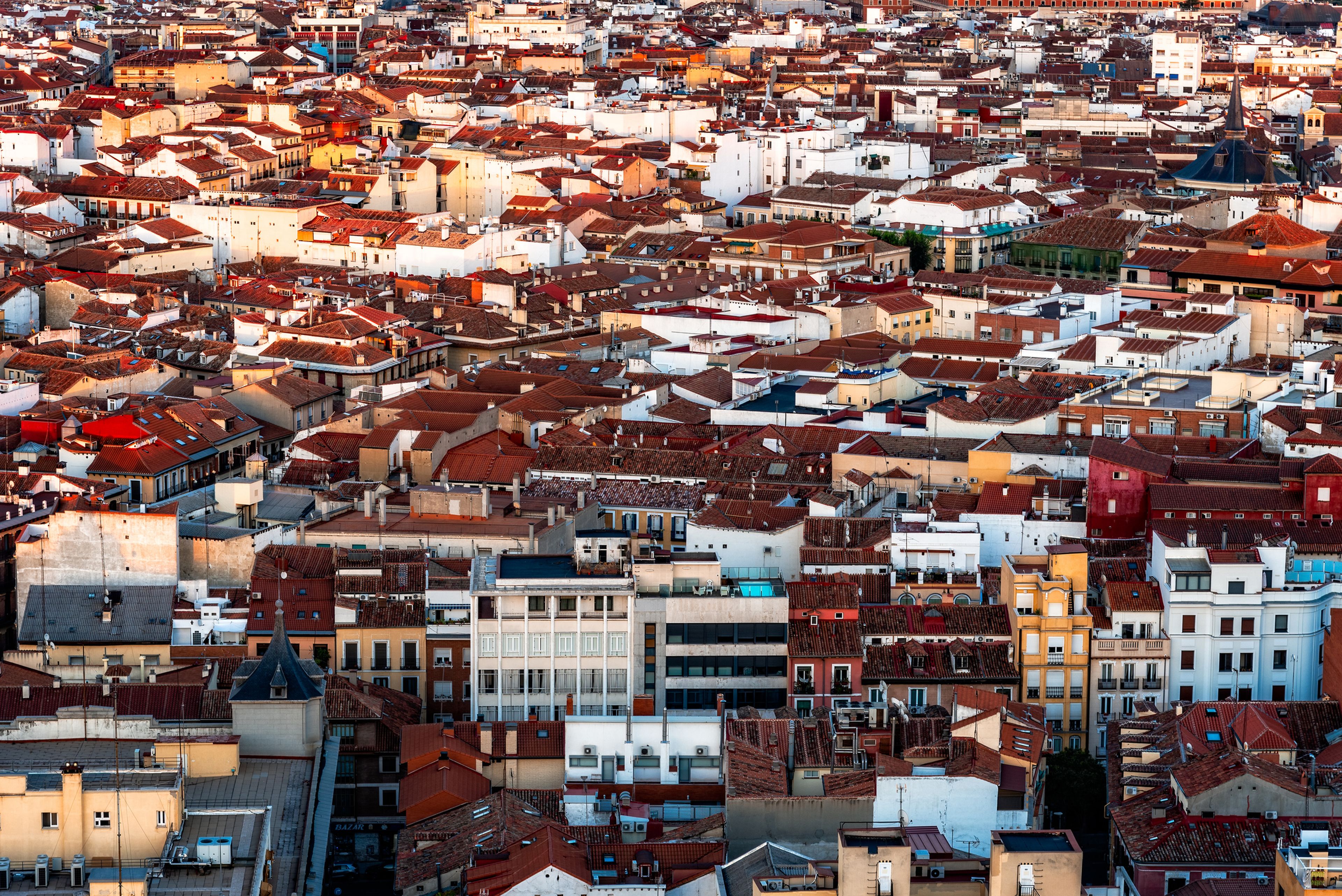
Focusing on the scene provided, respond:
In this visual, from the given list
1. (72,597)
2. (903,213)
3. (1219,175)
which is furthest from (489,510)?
(1219,175)

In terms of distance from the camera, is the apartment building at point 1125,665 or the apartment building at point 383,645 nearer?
the apartment building at point 1125,665

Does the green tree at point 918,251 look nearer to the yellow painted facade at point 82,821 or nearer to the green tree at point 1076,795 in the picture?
the green tree at point 1076,795

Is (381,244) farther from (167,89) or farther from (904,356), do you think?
(167,89)

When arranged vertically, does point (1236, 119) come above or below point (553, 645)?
above

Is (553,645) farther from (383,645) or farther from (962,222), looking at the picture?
(962,222)

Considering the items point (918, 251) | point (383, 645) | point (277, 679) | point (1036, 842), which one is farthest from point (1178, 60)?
point (1036, 842)

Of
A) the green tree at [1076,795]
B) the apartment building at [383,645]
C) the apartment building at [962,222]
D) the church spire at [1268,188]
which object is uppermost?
the church spire at [1268,188]

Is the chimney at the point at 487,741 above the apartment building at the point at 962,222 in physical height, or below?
below

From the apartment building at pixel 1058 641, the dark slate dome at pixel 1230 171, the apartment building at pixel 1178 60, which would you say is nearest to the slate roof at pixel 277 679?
the apartment building at pixel 1058 641
